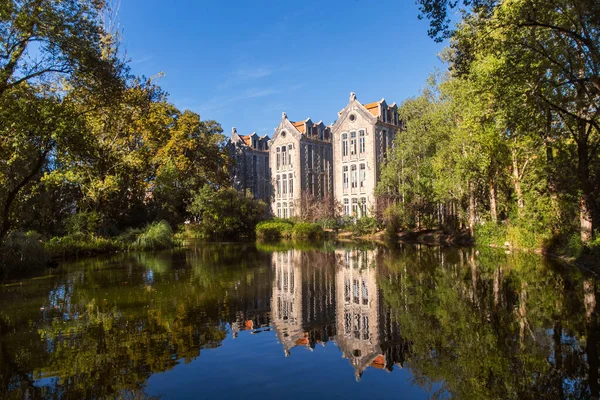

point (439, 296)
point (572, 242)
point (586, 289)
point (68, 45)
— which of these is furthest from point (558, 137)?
point (68, 45)

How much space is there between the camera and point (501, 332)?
7059 millimetres

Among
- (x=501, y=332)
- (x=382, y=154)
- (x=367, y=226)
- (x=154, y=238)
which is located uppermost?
(x=382, y=154)

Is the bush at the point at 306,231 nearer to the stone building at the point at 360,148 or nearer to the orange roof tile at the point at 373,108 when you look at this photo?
the stone building at the point at 360,148

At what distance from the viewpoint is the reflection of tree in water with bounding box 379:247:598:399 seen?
5.14 meters

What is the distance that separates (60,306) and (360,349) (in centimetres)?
728

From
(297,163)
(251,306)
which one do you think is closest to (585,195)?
(251,306)

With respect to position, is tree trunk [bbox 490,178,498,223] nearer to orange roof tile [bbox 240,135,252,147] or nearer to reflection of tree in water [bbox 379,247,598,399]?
reflection of tree in water [bbox 379,247,598,399]

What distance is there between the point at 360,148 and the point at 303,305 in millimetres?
36748

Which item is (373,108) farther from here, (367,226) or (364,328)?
(364,328)

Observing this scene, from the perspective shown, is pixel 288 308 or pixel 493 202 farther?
pixel 493 202

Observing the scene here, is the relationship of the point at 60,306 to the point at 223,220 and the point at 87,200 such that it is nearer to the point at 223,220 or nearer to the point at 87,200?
the point at 87,200

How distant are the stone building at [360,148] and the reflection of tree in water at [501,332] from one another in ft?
103

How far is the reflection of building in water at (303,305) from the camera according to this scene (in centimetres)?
751

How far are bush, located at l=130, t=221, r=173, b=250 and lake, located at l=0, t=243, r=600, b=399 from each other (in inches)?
488
